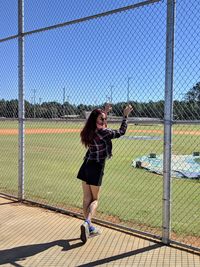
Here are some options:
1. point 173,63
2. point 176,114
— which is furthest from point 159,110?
point 173,63

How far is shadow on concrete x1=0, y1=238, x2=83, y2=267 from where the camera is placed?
5.11 meters

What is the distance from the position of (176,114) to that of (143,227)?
5.54 feet

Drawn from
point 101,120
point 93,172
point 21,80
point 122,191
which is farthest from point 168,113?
point 122,191

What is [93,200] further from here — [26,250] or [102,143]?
[26,250]

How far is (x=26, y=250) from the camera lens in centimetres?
540

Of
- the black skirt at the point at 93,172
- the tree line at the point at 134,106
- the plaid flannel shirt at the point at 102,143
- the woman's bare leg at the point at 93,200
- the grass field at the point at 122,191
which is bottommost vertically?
the grass field at the point at 122,191

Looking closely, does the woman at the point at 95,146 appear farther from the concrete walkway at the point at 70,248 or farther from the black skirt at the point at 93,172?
the concrete walkway at the point at 70,248

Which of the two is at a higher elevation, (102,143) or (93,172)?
(102,143)

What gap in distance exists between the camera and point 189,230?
6285 millimetres

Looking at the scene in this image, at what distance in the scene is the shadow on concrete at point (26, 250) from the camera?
5113 mm

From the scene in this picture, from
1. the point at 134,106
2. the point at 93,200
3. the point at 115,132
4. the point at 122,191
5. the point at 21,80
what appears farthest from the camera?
the point at 122,191

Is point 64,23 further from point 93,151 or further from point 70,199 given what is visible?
point 70,199

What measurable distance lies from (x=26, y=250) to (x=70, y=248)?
1.74ft

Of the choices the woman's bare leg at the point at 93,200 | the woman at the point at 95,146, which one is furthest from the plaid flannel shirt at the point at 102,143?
the woman's bare leg at the point at 93,200
